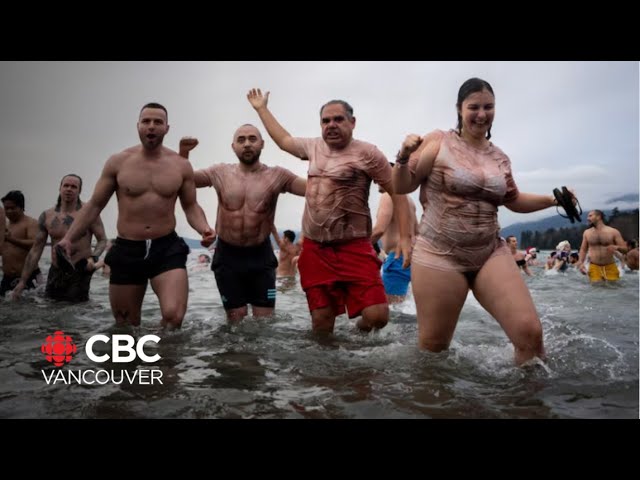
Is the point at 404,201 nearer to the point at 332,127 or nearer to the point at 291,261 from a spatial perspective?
the point at 332,127

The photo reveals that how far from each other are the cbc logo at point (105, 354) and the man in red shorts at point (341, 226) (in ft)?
4.98

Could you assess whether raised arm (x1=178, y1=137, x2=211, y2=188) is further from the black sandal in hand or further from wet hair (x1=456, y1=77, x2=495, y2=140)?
the black sandal in hand

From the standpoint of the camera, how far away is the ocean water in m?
3.18

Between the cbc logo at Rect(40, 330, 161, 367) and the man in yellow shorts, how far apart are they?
12.0 metres

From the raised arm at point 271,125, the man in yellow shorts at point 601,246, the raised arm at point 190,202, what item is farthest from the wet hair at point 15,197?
the man in yellow shorts at point 601,246

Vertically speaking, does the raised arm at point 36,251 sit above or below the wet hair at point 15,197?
below

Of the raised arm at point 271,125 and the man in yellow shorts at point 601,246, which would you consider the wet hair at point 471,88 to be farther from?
the man in yellow shorts at point 601,246

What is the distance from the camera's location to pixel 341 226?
4996 millimetres

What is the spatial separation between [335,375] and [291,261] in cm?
1007

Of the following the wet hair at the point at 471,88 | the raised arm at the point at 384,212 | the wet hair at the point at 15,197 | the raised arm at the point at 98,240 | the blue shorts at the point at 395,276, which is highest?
the wet hair at the point at 471,88

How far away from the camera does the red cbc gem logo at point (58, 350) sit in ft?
14.0

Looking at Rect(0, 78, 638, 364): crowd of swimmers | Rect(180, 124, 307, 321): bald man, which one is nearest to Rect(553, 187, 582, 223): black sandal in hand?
Rect(0, 78, 638, 364): crowd of swimmers

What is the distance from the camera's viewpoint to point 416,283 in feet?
12.6

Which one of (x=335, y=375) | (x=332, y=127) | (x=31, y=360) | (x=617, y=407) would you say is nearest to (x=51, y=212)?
(x=31, y=360)
